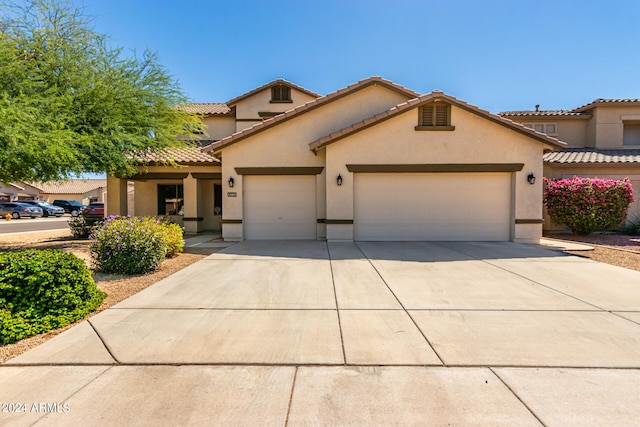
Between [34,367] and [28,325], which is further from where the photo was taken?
[28,325]

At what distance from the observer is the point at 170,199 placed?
17.1 meters

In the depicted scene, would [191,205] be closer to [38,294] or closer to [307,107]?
[307,107]

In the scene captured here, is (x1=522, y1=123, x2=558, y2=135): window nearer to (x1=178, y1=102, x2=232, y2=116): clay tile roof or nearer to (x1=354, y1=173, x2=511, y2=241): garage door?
(x1=354, y1=173, x2=511, y2=241): garage door

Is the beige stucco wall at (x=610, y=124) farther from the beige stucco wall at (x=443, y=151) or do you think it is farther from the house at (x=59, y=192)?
the house at (x=59, y=192)

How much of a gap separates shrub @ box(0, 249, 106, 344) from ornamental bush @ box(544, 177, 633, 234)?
1678cm

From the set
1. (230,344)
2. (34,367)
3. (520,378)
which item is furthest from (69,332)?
(520,378)

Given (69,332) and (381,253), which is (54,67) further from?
(381,253)

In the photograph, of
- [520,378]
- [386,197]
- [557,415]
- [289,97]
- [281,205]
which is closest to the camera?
[557,415]

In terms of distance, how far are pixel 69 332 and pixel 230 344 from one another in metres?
2.36

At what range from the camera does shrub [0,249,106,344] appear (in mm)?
4344

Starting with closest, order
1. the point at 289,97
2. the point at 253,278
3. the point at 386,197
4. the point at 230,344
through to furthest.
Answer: the point at 230,344 → the point at 253,278 → the point at 386,197 → the point at 289,97

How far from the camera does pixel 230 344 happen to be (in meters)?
4.07

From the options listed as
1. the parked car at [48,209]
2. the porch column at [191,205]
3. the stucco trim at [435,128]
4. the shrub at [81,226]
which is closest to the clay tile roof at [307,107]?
the stucco trim at [435,128]

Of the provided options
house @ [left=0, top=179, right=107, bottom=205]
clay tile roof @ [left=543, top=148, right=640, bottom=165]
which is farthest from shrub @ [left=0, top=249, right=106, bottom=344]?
house @ [left=0, top=179, right=107, bottom=205]
